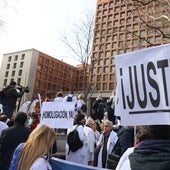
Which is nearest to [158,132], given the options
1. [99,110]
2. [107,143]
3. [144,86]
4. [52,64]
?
[144,86]

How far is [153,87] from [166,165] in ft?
2.39

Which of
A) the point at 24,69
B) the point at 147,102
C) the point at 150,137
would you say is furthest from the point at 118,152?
the point at 24,69

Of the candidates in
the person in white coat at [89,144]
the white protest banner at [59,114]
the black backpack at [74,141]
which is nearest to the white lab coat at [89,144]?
the person in white coat at [89,144]

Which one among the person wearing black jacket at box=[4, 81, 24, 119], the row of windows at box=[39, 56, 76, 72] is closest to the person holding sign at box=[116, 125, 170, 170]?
the person wearing black jacket at box=[4, 81, 24, 119]

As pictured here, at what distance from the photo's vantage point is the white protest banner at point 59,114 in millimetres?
6082

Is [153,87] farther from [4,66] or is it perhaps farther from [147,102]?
[4,66]

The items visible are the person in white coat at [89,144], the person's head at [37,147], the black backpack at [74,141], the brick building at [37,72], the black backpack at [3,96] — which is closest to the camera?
the person's head at [37,147]

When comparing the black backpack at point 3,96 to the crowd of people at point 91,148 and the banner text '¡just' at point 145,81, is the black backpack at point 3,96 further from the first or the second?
the banner text '¡just' at point 145,81

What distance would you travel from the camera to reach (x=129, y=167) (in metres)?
2.05

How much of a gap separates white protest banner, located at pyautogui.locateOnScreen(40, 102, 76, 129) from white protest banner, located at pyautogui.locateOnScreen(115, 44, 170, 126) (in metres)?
3.52

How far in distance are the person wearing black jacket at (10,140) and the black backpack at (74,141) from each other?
1329mm

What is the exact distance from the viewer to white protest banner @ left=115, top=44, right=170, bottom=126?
88.8 inches

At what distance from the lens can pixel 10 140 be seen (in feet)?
15.6

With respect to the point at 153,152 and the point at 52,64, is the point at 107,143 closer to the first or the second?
the point at 153,152
